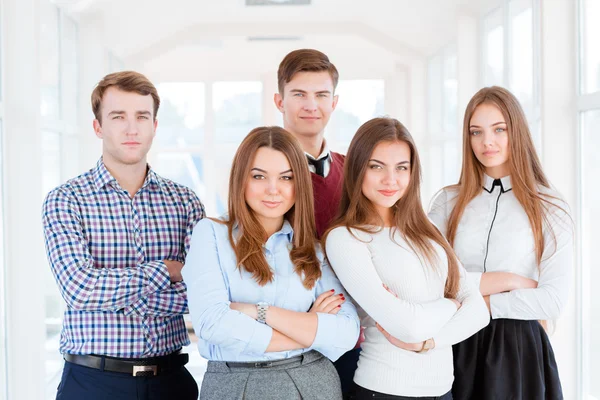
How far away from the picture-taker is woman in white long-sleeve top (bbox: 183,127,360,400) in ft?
6.15

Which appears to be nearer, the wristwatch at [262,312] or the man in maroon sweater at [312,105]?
the wristwatch at [262,312]

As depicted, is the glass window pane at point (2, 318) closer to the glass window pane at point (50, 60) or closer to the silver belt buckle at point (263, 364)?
the glass window pane at point (50, 60)

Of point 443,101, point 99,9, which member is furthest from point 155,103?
point 443,101

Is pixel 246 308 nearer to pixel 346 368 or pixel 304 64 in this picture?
pixel 346 368

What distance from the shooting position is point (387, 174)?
216 cm

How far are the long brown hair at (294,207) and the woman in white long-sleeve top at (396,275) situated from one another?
81 mm

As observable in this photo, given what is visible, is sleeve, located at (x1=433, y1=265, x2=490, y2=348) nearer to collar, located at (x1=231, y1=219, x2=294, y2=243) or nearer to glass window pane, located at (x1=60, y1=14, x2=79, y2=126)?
collar, located at (x1=231, y1=219, x2=294, y2=243)

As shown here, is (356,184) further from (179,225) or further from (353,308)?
(179,225)

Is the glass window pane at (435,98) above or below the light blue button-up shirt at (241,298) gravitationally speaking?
above

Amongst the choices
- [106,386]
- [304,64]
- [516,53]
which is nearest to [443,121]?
[516,53]

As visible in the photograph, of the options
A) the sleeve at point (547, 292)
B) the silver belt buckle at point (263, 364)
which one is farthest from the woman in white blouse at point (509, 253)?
the silver belt buckle at point (263, 364)

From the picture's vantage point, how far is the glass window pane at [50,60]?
4.39 m

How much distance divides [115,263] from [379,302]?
2.72 feet

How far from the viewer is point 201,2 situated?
612 centimetres
